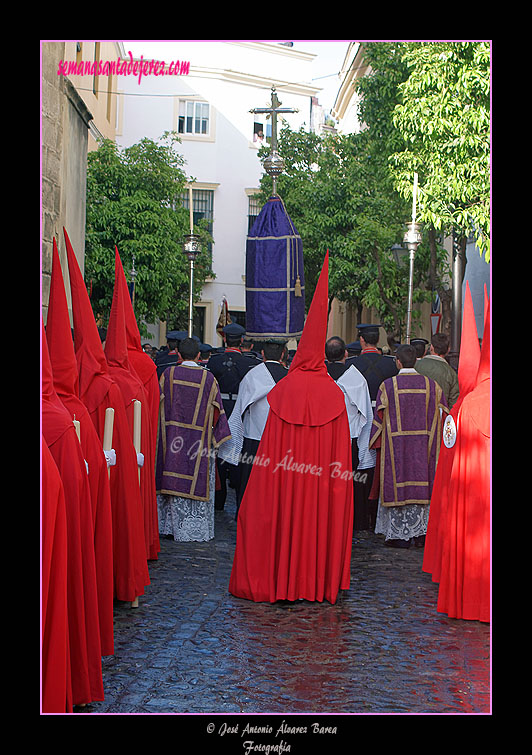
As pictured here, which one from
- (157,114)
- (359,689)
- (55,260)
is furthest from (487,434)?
(157,114)

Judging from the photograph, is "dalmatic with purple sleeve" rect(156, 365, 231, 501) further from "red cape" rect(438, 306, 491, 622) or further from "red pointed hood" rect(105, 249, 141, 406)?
"red cape" rect(438, 306, 491, 622)

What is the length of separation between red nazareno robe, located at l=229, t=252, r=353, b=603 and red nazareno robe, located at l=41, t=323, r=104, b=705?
8.29ft

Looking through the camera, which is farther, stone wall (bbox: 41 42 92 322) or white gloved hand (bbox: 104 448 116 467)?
stone wall (bbox: 41 42 92 322)

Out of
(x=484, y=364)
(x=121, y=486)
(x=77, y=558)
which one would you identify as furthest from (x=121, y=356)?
(x=77, y=558)

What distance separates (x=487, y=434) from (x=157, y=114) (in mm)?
29176

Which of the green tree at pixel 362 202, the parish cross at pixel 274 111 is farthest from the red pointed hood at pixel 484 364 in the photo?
the green tree at pixel 362 202

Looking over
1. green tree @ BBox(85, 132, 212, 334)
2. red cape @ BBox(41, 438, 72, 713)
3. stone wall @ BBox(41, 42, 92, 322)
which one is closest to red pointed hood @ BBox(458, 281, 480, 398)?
stone wall @ BBox(41, 42, 92, 322)

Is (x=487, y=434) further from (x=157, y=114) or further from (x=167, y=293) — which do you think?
(x=157, y=114)

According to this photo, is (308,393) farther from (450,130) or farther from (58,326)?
(450,130)

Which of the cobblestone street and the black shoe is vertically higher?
the cobblestone street

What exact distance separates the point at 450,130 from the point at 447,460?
7298 millimetres

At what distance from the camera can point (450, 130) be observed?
12852mm

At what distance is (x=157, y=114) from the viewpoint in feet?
107

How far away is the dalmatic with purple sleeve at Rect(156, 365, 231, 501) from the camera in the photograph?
8734 mm
